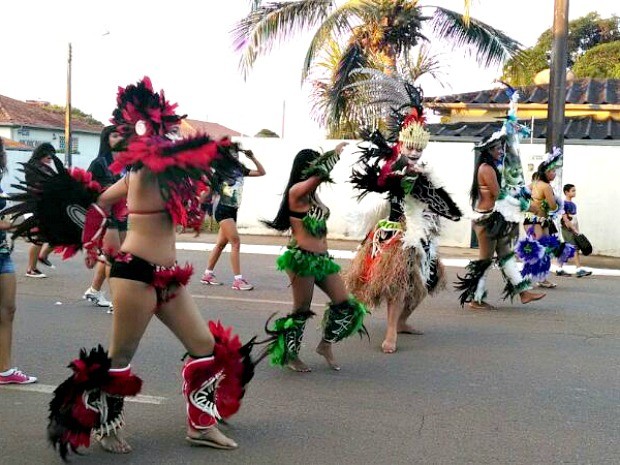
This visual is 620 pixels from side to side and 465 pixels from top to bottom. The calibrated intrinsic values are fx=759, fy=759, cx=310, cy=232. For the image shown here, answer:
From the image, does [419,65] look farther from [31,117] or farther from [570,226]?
[31,117]

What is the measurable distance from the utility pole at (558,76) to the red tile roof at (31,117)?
3502 centimetres

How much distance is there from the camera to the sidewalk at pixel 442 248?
48.1 ft

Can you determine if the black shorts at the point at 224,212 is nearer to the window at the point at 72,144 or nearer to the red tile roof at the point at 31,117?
the red tile roof at the point at 31,117

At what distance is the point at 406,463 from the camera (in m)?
4.24

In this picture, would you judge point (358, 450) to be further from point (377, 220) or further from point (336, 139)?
point (336, 139)

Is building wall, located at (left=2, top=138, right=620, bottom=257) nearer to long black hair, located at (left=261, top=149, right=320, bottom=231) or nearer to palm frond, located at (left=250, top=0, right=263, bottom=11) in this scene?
palm frond, located at (left=250, top=0, right=263, bottom=11)

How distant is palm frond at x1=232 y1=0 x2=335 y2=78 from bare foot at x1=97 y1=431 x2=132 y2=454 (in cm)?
1454

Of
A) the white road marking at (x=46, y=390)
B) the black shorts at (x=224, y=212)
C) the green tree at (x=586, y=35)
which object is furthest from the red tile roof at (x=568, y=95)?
the green tree at (x=586, y=35)

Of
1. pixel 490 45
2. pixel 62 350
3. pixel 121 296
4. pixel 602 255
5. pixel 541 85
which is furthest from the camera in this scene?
pixel 541 85

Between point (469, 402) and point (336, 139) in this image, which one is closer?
point (469, 402)

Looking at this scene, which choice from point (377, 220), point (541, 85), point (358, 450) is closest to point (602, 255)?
point (541, 85)

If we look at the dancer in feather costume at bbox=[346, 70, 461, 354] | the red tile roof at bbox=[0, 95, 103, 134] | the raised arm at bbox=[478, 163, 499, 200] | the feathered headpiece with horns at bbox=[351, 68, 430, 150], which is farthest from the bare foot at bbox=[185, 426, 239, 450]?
the red tile roof at bbox=[0, 95, 103, 134]

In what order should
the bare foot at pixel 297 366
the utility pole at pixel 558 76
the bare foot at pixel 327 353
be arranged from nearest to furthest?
the bare foot at pixel 297 366 < the bare foot at pixel 327 353 < the utility pole at pixel 558 76

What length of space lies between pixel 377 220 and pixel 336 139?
10984 mm
